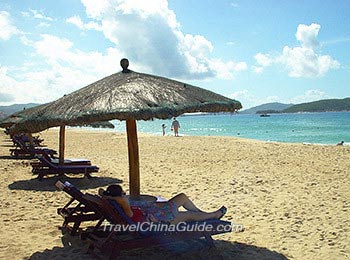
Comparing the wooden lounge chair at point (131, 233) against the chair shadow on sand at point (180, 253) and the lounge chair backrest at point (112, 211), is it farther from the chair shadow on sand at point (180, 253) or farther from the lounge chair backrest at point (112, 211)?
the chair shadow on sand at point (180, 253)

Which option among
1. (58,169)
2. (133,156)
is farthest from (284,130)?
(133,156)

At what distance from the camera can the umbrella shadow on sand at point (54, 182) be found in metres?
8.59

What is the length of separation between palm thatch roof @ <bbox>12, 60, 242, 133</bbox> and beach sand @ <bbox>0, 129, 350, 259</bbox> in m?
1.55

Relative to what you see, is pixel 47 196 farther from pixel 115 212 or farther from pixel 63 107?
→ pixel 115 212

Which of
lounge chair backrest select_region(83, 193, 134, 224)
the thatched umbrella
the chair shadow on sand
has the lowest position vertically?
the chair shadow on sand

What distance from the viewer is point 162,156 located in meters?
14.9

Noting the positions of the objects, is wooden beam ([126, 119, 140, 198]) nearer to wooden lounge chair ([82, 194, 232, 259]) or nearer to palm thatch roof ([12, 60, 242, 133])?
palm thatch roof ([12, 60, 242, 133])

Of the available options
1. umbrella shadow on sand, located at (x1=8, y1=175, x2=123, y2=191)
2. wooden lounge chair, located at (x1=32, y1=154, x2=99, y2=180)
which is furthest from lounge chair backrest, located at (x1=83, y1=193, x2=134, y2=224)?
wooden lounge chair, located at (x1=32, y1=154, x2=99, y2=180)

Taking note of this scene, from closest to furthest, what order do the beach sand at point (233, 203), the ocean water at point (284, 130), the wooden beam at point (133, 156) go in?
the beach sand at point (233, 203) → the wooden beam at point (133, 156) → the ocean water at point (284, 130)

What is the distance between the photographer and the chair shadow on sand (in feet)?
14.6

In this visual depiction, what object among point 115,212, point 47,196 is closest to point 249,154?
point 47,196

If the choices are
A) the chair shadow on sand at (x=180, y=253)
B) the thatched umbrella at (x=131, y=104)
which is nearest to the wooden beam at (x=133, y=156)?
the thatched umbrella at (x=131, y=104)

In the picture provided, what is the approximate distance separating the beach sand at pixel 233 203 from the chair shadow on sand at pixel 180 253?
0.01 metres

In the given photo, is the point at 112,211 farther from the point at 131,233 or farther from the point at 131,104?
the point at 131,104
